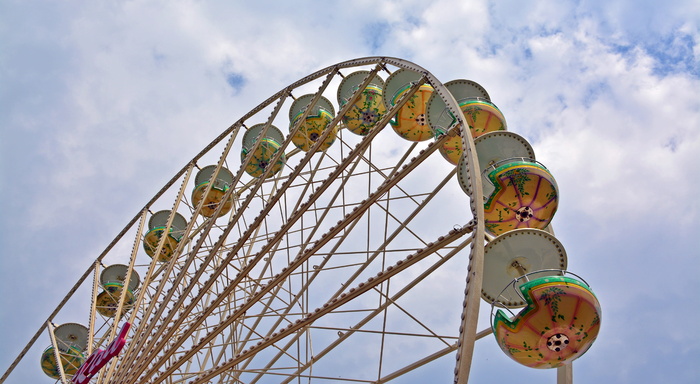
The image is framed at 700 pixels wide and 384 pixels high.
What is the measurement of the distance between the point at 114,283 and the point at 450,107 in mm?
10593

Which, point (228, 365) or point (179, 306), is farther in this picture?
point (179, 306)

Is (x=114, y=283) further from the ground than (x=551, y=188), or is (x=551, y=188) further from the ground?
(x=114, y=283)

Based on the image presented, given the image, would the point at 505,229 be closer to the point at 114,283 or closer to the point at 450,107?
the point at 450,107

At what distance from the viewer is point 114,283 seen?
1413 cm

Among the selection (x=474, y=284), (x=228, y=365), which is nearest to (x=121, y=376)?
(x=228, y=365)

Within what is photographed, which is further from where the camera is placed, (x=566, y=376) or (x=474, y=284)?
(x=566, y=376)

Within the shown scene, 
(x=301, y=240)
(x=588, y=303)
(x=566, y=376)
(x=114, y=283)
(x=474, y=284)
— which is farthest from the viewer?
Result: (x=114, y=283)

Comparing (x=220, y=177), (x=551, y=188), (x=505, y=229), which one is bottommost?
(x=505, y=229)

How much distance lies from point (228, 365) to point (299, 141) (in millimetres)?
6831

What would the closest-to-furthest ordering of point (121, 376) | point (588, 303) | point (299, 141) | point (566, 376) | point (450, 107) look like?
point (588, 303)
point (566, 376)
point (450, 107)
point (121, 376)
point (299, 141)

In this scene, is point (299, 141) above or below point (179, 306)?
above

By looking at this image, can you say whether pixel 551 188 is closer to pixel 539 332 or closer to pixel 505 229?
pixel 505 229

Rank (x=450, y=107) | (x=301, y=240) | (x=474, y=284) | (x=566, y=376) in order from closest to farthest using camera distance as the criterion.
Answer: (x=474, y=284) → (x=566, y=376) → (x=450, y=107) → (x=301, y=240)

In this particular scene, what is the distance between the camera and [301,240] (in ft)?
34.7
